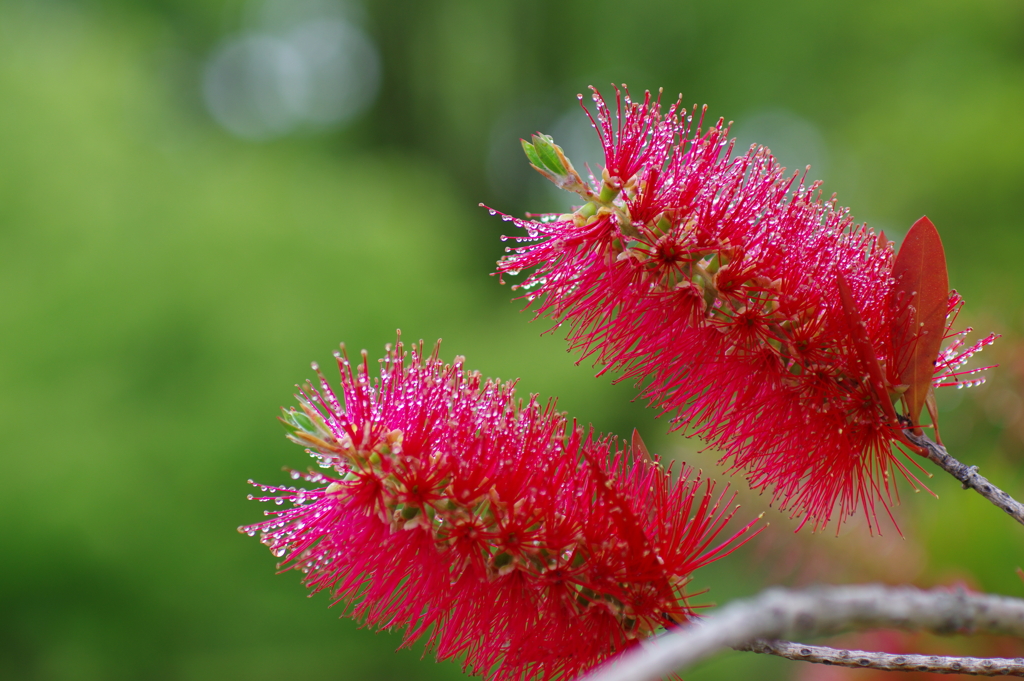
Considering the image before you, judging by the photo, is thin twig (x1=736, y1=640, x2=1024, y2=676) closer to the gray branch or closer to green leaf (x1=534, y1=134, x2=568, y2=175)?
the gray branch

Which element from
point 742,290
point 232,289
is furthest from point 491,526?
point 232,289

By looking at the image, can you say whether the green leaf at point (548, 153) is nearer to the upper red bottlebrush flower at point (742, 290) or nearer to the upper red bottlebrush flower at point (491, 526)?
the upper red bottlebrush flower at point (742, 290)

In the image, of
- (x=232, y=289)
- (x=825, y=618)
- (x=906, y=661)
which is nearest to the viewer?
(x=825, y=618)

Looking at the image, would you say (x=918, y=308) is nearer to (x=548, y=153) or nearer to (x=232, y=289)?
(x=548, y=153)

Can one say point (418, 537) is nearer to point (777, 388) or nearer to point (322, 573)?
point (322, 573)

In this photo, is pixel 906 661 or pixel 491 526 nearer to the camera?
pixel 906 661
